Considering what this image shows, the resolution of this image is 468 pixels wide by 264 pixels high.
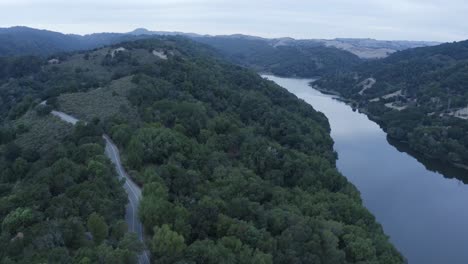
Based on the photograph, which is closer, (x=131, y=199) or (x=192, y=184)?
(x=131, y=199)

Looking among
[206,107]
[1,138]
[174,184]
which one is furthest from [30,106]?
[174,184]

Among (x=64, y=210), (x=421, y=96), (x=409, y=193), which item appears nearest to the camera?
(x=64, y=210)

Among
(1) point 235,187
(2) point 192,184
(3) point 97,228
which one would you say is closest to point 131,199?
(2) point 192,184

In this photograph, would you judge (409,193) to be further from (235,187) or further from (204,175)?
(204,175)

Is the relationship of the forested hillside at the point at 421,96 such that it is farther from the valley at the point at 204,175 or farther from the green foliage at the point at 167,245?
the green foliage at the point at 167,245

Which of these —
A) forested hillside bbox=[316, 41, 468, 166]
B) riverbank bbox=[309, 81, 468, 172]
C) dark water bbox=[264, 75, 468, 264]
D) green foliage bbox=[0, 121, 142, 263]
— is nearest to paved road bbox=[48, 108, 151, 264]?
green foliage bbox=[0, 121, 142, 263]

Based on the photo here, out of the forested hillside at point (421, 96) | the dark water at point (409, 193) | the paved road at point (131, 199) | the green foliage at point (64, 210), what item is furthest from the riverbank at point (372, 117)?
the green foliage at point (64, 210)

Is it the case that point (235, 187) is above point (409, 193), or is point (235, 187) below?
above
